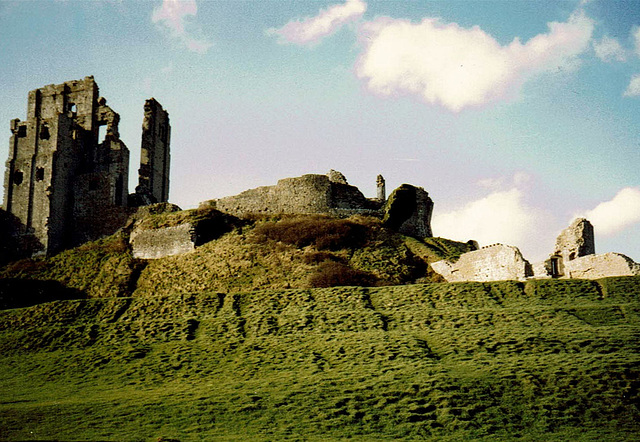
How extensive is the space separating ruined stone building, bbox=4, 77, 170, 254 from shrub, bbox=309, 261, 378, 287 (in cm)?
1984

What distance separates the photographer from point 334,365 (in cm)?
1734

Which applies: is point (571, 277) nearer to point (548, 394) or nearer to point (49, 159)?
point (548, 394)

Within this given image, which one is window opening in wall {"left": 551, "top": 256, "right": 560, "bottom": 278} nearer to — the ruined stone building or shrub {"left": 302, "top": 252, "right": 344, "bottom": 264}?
shrub {"left": 302, "top": 252, "right": 344, "bottom": 264}

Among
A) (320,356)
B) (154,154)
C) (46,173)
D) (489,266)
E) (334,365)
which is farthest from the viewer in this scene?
(154,154)

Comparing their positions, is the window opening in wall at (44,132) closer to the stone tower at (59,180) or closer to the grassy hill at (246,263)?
the stone tower at (59,180)

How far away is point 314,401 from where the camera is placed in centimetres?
1447

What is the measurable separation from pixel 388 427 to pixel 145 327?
12232mm

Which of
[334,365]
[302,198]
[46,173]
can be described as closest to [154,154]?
[46,173]

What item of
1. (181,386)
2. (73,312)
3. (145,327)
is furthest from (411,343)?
(73,312)

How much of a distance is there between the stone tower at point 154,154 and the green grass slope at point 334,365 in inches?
1097

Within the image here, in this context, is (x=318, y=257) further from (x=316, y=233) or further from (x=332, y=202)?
(x=332, y=202)

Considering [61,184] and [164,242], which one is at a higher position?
[61,184]

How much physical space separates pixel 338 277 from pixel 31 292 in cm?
1698

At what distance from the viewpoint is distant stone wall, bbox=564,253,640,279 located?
83.6 feet
